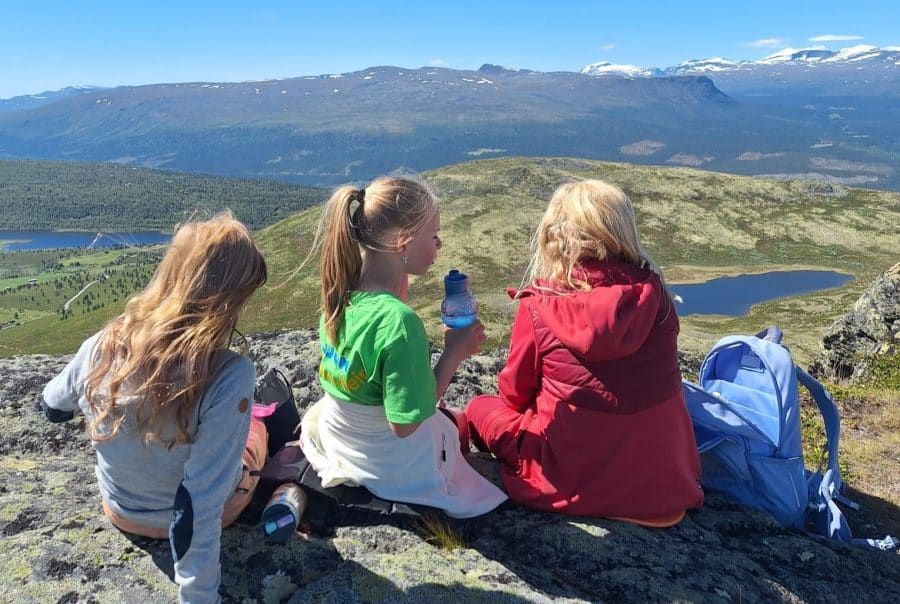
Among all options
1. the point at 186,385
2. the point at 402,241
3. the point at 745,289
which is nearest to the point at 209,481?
the point at 186,385

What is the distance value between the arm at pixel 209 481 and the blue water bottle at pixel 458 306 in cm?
182

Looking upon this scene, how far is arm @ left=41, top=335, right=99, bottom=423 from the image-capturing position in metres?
4.57

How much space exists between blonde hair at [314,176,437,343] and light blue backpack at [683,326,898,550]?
13.0 ft

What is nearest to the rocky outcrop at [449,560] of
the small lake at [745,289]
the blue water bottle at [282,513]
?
the blue water bottle at [282,513]

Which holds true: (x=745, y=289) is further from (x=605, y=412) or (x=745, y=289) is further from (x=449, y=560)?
(x=449, y=560)

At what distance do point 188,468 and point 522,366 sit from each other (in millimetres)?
3154

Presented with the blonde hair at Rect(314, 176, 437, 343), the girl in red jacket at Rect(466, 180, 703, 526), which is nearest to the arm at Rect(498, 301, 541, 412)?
the girl in red jacket at Rect(466, 180, 703, 526)

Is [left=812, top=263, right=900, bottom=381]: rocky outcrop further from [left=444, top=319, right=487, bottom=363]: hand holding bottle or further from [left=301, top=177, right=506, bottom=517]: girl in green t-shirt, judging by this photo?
[left=301, top=177, right=506, bottom=517]: girl in green t-shirt

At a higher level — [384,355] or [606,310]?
[606,310]

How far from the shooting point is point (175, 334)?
4.13 meters

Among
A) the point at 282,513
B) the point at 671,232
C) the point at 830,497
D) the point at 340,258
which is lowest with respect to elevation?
the point at 671,232

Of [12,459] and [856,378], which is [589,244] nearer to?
[12,459]

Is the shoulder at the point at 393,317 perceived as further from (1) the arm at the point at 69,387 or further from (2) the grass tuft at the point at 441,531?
(1) the arm at the point at 69,387

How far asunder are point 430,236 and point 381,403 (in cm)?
154
